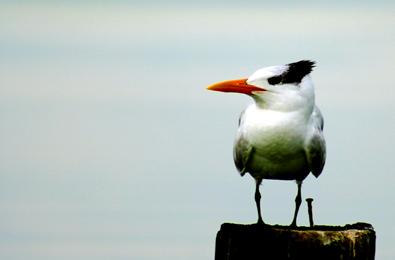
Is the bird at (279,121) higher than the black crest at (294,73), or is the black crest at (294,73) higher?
Answer: the black crest at (294,73)

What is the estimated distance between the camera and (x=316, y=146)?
13625 millimetres

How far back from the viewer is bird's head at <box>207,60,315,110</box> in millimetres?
13211

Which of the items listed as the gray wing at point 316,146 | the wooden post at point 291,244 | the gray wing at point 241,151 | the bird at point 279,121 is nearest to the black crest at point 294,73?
the bird at point 279,121

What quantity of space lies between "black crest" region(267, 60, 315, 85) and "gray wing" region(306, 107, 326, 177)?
65 cm

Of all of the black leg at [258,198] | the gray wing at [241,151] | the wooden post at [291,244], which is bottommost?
the wooden post at [291,244]

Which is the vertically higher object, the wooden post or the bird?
the bird

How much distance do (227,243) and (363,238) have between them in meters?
1.33

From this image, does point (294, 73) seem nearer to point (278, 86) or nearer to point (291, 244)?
point (278, 86)

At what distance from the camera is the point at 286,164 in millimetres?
13734

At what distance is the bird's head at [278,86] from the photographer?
43.3 ft

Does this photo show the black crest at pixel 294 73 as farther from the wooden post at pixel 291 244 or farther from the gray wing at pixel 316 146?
the wooden post at pixel 291 244

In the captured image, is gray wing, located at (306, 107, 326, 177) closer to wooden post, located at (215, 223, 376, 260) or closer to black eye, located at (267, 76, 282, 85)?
black eye, located at (267, 76, 282, 85)

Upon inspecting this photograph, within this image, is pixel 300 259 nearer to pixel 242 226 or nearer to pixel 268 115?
pixel 242 226

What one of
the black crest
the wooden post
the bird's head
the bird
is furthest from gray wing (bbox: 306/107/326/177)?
the wooden post
